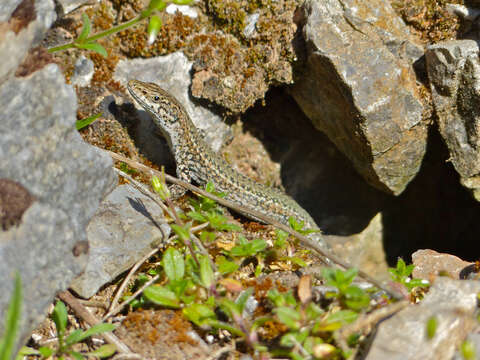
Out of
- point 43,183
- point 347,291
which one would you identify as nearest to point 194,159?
point 43,183

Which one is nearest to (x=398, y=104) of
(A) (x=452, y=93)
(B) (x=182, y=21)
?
(A) (x=452, y=93)

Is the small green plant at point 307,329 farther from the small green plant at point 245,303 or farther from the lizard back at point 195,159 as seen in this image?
the lizard back at point 195,159

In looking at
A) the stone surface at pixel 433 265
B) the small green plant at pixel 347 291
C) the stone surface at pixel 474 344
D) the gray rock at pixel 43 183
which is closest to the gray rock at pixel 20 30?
the gray rock at pixel 43 183

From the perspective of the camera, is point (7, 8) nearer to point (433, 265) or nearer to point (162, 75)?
point (162, 75)

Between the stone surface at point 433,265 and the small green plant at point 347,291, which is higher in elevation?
the small green plant at point 347,291

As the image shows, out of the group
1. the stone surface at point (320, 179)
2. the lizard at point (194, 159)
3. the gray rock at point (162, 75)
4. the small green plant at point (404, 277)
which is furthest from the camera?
the stone surface at point (320, 179)

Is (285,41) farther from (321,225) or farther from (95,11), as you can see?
(321,225)
